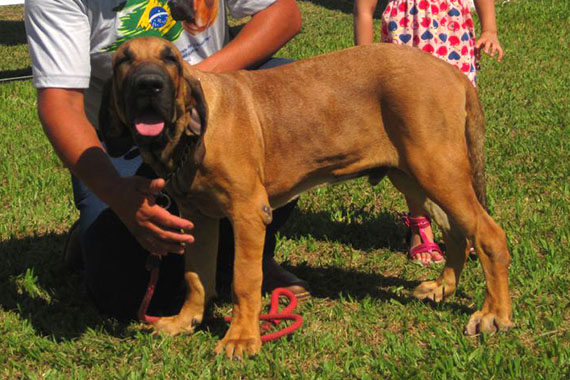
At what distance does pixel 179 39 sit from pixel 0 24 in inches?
513

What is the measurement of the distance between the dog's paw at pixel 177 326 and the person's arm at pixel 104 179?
1.52 feet

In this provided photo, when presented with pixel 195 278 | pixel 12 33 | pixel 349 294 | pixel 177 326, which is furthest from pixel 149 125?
pixel 12 33

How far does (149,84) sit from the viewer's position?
9.69 ft

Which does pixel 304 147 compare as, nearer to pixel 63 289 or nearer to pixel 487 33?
pixel 63 289

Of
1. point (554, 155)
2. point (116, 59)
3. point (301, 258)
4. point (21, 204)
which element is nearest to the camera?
point (116, 59)

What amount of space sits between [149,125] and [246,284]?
2.66 ft

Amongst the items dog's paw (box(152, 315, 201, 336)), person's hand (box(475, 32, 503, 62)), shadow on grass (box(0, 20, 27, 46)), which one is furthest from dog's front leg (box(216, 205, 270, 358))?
shadow on grass (box(0, 20, 27, 46))

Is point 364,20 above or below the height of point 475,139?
above

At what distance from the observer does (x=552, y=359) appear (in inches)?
131

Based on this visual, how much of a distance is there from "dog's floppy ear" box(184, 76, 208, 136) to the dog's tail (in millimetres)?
1231

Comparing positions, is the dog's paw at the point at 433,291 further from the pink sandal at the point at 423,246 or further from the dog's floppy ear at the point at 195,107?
the dog's floppy ear at the point at 195,107

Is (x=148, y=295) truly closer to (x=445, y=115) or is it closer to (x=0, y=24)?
(x=445, y=115)

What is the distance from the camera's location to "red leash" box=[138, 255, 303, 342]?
3.70 meters

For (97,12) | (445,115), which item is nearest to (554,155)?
(445,115)
